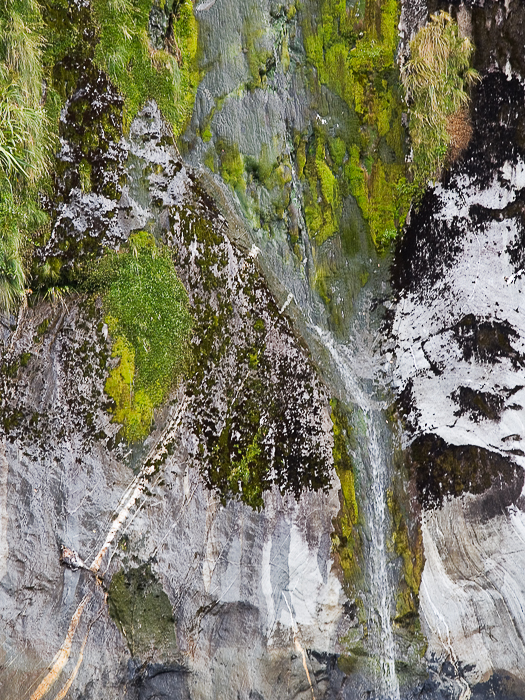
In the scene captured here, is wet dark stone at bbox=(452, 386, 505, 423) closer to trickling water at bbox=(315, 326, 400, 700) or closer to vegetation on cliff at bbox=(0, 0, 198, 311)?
trickling water at bbox=(315, 326, 400, 700)

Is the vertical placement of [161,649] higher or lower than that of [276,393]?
lower

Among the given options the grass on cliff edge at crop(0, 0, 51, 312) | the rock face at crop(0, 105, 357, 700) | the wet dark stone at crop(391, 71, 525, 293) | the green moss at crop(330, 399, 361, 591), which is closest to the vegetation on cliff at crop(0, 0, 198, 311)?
the grass on cliff edge at crop(0, 0, 51, 312)

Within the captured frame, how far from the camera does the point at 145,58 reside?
480 centimetres

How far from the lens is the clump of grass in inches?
185

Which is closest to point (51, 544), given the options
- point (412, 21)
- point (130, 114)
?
point (130, 114)

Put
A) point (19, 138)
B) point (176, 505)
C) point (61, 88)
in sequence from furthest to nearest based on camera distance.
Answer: point (176, 505) < point (61, 88) < point (19, 138)

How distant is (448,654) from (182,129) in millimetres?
6293

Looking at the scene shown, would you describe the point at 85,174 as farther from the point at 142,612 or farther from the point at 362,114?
the point at 142,612

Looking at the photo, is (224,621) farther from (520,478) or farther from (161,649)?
(520,478)

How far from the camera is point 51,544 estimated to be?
189 inches

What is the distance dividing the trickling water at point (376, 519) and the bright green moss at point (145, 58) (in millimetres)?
2815

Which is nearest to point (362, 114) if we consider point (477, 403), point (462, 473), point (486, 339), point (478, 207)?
point (478, 207)

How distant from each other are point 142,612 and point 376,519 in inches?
104

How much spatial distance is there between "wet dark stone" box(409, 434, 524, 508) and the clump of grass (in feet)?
9.90
